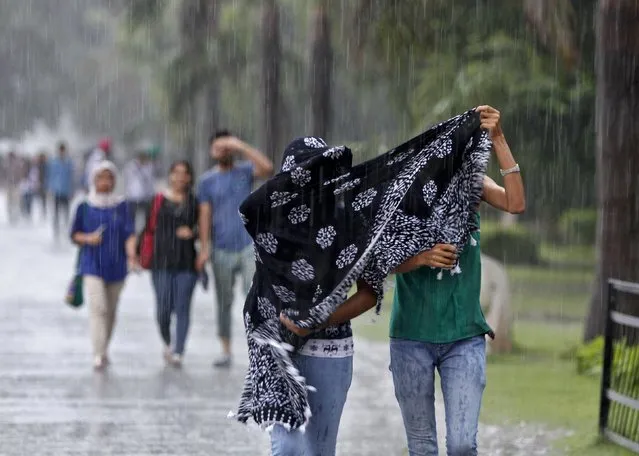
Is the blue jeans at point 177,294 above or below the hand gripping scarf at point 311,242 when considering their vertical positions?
below

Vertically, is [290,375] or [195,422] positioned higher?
[290,375]

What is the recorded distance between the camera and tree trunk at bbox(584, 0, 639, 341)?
506 inches

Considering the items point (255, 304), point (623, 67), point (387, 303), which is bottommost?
point (387, 303)

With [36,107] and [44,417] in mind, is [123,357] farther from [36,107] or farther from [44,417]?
[36,107]

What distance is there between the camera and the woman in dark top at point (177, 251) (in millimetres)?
12906

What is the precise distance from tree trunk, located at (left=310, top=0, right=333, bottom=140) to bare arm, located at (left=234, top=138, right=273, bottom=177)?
36.3 feet

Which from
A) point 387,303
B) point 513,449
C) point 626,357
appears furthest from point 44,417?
point 387,303

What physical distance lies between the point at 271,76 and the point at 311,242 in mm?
22545

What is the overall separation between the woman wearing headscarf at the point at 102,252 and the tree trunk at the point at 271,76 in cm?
1423

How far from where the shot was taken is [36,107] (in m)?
86.1

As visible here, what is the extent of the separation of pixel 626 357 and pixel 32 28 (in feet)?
248

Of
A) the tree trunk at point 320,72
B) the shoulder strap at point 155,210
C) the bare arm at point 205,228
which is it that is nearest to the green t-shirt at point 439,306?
the bare arm at point 205,228

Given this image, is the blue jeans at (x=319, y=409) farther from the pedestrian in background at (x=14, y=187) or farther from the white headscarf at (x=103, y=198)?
the pedestrian in background at (x=14, y=187)

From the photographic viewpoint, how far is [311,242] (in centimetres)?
577
